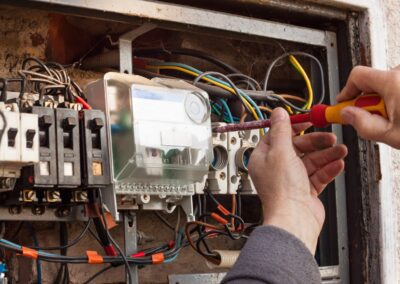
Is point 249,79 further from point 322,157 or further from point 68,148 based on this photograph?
point 68,148

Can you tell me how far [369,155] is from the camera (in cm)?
164

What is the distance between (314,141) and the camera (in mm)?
1190

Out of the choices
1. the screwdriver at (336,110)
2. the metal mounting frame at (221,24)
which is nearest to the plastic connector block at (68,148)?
the metal mounting frame at (221,24)

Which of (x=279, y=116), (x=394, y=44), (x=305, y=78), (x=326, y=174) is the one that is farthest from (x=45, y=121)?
(x=394, y=44)

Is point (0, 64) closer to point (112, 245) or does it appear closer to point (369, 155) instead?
point (112, 245)

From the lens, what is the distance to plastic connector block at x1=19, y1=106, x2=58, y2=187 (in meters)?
1.14

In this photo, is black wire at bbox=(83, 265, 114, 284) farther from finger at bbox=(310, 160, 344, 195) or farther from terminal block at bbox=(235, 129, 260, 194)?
finger at bbox=(310, 160, 344, 195)

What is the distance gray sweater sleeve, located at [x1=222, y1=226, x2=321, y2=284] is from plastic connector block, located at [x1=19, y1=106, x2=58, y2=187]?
1.23ft

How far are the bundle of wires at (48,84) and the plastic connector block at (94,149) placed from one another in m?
0.06

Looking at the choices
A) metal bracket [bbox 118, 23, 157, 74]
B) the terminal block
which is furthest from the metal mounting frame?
the terminal block

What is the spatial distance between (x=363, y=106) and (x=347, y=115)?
0.03 metres

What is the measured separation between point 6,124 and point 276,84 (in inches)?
34.3

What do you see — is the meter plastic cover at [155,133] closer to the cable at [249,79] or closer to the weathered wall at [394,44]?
the cable at [249,79]

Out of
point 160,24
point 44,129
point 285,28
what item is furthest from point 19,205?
point 285,28
